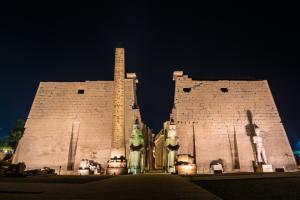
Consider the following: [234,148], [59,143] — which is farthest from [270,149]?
[59,143]

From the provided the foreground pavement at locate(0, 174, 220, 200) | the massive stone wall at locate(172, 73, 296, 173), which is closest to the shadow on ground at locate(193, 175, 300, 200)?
the foreground pavement at locate(0, 174, 220, 200)

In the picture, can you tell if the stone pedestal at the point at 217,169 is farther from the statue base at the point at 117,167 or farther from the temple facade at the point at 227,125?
the statue base at the point at 117,167

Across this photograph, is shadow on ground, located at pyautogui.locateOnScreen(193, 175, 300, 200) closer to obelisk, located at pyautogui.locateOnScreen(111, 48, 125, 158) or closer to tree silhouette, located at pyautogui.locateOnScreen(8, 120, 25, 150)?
obelisk, located at pyautogui.locateOnScreen(111, 48, 125, 158)

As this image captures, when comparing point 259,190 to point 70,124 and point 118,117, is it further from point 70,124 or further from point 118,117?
point 70,124

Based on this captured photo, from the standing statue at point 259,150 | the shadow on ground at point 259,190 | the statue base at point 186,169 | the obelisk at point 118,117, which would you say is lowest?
the shadow on ground at point 259,190

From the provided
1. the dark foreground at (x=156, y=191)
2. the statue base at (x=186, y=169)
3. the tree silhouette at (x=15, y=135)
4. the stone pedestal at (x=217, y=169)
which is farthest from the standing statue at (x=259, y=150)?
the tree silhouette at (x=15, y=135)

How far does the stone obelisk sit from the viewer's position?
14500mm

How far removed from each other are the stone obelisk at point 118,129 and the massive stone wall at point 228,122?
3.87m

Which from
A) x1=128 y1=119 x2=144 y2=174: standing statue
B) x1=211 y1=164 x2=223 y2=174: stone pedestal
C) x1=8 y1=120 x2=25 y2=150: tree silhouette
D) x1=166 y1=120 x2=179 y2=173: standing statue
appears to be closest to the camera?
x1=166 y1=120 x2=179 y2=173: standing statue

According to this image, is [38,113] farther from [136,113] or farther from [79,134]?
[136,113]

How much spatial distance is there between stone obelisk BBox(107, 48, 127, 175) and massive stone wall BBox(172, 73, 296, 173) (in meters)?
3.87

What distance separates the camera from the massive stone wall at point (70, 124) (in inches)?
672

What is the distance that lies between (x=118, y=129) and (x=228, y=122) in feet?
23.4

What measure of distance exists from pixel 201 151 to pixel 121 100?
19.0 feet
